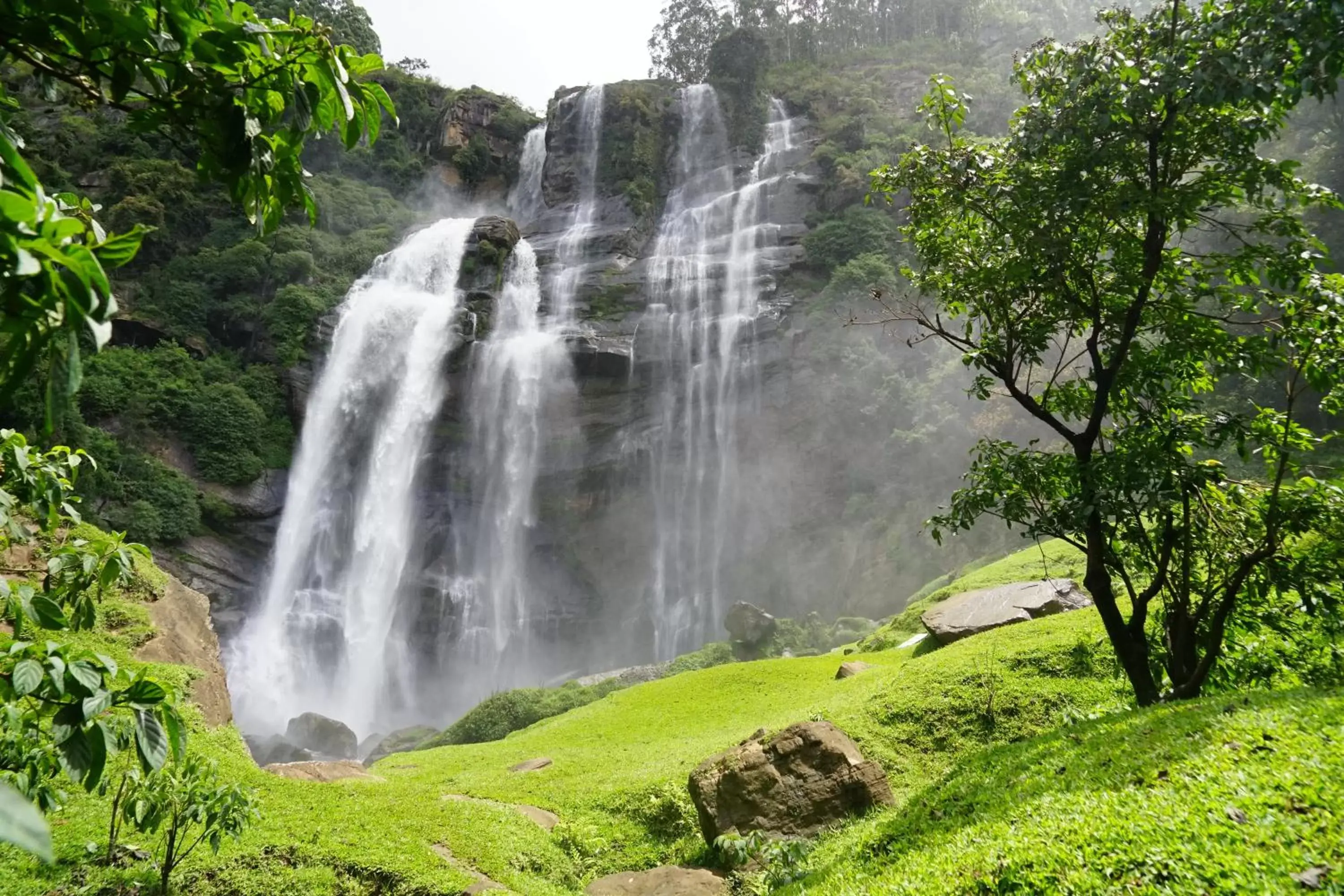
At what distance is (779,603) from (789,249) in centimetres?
1682

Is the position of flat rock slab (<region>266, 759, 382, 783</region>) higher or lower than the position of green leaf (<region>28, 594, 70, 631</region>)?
lower

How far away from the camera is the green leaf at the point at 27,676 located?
1.27 meters

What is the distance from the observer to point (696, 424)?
3116 cm

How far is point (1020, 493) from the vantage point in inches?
213

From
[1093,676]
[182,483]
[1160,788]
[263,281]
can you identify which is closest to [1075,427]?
[1093,676]

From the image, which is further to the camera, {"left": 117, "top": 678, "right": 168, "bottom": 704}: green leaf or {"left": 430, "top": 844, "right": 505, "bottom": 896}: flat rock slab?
{"left": 430, "top": 844, "right": 505, "bottom": 896}: flat rock slab

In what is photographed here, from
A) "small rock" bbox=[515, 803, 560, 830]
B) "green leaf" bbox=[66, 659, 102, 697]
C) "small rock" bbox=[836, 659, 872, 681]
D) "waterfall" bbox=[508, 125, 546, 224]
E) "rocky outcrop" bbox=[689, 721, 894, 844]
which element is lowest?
"small rock" bbox=[515, 803, 560, 830]

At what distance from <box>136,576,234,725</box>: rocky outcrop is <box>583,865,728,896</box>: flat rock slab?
17.3 feet

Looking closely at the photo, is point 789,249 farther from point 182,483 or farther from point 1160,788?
point 1160,788

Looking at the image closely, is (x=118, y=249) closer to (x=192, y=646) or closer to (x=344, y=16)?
(x=192, y=646)

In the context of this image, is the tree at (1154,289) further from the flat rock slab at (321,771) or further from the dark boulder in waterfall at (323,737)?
the dark boulder in waterfall at (323,737)

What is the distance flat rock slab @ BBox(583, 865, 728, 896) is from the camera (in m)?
6.09

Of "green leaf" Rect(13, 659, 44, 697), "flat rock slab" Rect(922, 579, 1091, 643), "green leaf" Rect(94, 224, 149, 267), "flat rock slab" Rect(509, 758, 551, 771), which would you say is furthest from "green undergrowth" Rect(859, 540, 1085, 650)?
"green leaf" Rect(94, 224, 149, 267)

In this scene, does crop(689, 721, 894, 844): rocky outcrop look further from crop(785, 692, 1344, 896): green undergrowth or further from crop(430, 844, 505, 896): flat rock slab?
crop(430, 844, 505, 896): flat rock slab
